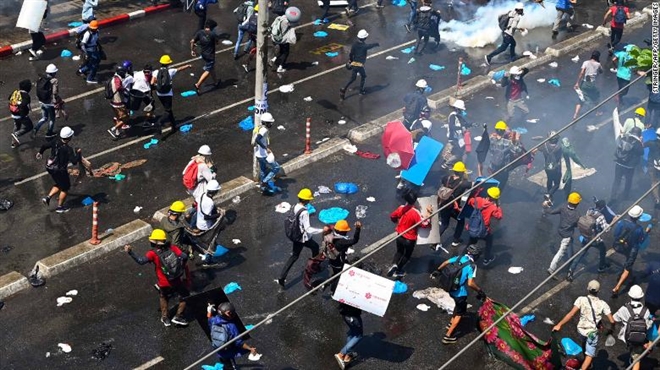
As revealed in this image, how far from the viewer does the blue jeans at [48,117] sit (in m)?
19.2

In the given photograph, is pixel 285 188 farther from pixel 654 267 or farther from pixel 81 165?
pixel 654 267

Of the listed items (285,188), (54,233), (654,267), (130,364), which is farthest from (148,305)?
(654,267)

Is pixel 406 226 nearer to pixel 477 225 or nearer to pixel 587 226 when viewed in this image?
pixel 477 225

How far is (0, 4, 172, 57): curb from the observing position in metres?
23.8

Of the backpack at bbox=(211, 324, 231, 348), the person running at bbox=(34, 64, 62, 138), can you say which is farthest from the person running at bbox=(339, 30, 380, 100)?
the backpack at bbox=(211, 324, 231, 348)

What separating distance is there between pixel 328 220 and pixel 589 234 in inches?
181

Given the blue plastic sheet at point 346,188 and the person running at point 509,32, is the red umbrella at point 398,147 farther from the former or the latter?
the person running at point 509,32

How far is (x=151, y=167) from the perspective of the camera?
18.9 metres

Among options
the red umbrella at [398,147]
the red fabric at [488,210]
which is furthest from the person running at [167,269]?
the red umbrella at [398,147]

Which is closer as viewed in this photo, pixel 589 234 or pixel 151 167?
pixel 589 234

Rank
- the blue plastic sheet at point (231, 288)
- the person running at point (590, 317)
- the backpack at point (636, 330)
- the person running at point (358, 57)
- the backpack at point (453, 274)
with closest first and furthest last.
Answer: the backpack at point (636, 330) → the person running at point (590, 317) → the backpack at point (453, 274) → the blue plastic sheet at point (231, 288) → the person running at point (358, 57)

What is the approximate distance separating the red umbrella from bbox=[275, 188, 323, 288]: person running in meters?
3.07

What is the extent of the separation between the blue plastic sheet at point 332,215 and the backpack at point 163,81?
444 centimetres

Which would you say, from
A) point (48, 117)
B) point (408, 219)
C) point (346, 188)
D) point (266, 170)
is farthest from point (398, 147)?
point (48, 117)
